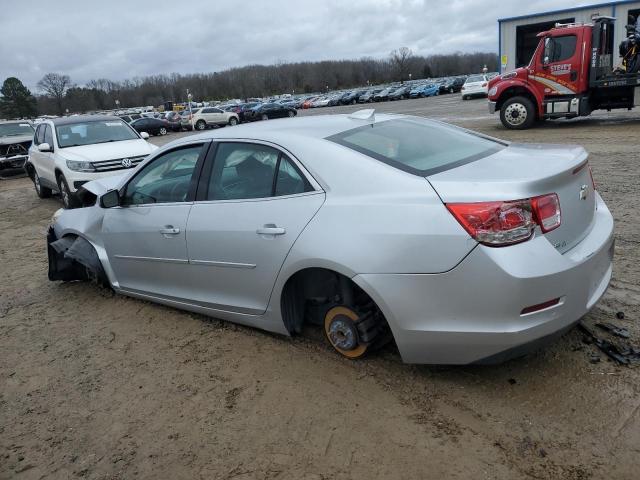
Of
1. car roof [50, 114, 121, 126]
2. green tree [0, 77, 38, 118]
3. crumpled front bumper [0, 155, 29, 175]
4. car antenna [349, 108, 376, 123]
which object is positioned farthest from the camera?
green tree [0, 77, 38, 118]

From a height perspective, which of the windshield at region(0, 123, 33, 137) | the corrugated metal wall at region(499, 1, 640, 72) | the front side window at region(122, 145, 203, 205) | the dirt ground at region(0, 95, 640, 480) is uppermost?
the corrugated metal wall at region(499, 1, 640, 72)

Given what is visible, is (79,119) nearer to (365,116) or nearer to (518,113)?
(365,116)

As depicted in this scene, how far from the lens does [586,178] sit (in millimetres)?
3223

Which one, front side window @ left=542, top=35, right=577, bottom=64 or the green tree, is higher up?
the green tree

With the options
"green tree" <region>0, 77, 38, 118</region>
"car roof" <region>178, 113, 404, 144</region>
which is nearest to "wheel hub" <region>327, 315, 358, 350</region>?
"car roof" <region>178, 113, 404, 144</region>

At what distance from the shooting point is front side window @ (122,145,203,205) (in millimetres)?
4039

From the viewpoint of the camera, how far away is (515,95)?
15.1 m

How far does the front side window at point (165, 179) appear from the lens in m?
4.04

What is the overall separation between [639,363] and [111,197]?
3.96m

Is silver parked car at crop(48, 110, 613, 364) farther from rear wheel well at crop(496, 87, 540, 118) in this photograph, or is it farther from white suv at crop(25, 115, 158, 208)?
rear wheel well at crop(496, 87, 540, 118)

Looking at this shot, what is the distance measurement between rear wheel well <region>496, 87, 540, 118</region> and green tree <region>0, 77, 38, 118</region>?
9755 cm

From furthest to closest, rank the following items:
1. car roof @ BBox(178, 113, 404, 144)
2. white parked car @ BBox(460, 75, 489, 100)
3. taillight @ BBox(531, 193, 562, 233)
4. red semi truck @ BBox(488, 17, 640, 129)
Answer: white parked car @ BBox(460, 75, 489, 100)
red semi truck @ BBox(488, 17, 640, 129)
car roof @ BBox(178, 113, 404, 144)
taillight @ BBox(531, 193, 562, 233)

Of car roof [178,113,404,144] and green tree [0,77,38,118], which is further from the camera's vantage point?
green tree [0,77,38,118]

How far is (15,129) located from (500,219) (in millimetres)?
19150
